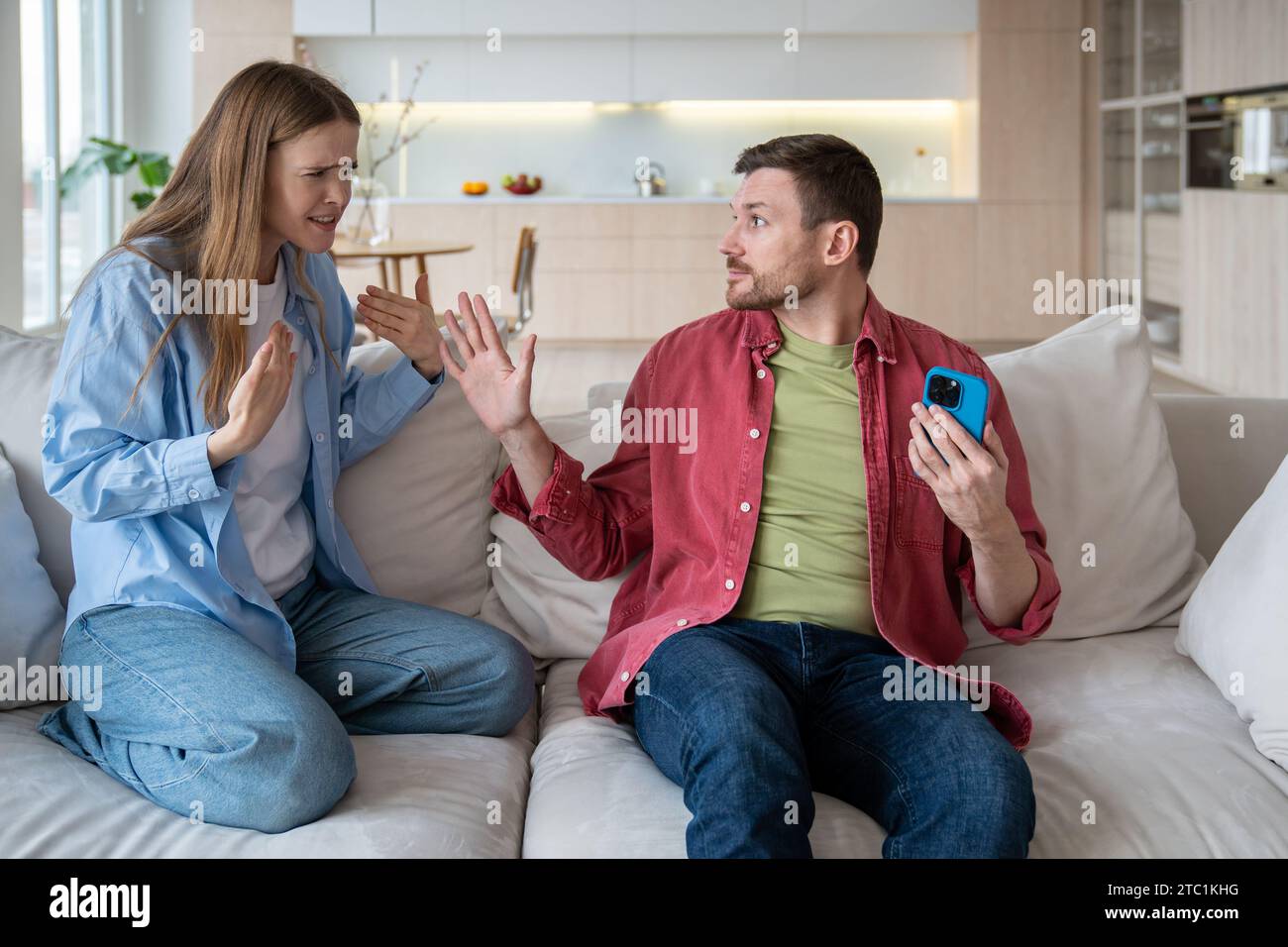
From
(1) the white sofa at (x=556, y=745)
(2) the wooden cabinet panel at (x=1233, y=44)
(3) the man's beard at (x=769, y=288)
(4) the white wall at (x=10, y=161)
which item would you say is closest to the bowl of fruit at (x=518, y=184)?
(4) the white wall at (x=10, y=161)

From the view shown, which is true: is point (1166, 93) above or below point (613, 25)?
below

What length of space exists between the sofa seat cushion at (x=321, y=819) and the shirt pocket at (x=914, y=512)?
0.60 meters

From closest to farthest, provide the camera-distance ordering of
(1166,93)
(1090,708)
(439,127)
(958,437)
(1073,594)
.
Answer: (958,437), (1090,708), (1073,594), (1166,93), (439,127)

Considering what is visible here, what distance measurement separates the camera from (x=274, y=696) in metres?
1.56

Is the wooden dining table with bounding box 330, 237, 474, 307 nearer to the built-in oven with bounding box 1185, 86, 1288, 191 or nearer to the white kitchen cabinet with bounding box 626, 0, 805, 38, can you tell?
the white kitchen cabinet with bounding box 626, 0, 805, 38

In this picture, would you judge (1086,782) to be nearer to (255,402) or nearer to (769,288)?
(769,288)

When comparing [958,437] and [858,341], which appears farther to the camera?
[858,341]

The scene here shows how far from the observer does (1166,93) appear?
22.3 feet

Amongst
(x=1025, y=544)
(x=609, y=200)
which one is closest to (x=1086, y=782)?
(x=1025, y=544)

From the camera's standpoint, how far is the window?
6504 mm

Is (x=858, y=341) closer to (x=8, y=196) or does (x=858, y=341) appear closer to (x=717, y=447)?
(x=717, y=447)

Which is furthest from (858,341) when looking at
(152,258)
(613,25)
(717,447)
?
(613,25)
